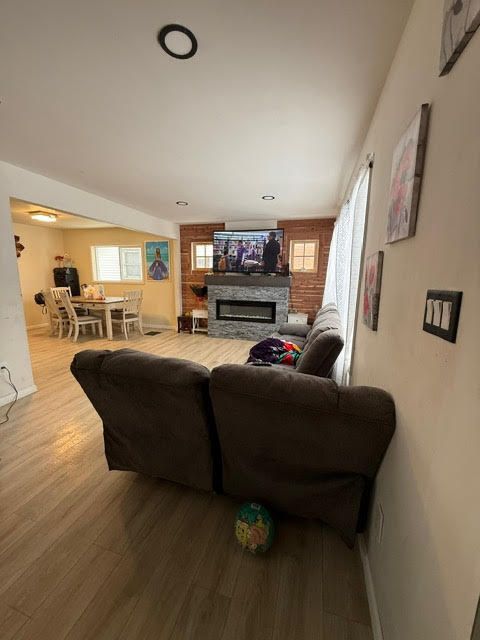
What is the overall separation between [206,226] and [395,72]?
15.3 ft

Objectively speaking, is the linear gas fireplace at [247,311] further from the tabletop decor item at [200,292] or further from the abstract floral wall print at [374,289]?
the abstract floral wall print at [374,289]

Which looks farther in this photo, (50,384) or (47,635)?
(50,384)

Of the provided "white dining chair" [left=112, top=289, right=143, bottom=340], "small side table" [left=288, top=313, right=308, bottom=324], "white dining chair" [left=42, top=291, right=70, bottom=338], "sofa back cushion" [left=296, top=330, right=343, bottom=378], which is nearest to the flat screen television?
"small side table" [left=288, top=313, right=308, bottom=324]

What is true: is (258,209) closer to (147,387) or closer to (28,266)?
(147,387)

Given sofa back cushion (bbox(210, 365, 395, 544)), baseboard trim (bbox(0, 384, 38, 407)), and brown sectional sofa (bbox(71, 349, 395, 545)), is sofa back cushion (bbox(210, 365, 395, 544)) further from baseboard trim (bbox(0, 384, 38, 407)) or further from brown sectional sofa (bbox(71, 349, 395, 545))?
baseboard trim (bbox(0, 384, 38, 407))

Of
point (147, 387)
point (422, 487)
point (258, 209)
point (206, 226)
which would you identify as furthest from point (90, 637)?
point (206, 226)

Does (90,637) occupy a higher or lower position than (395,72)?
lower

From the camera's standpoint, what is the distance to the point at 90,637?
3.14 ft

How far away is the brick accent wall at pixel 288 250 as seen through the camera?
5070 millimetres

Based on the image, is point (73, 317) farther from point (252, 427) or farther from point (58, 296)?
point (252, 427)

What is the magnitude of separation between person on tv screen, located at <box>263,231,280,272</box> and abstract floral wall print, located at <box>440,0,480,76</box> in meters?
→ 4.41

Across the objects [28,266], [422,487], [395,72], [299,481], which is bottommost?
[299,481]

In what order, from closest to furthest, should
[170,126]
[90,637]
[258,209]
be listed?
[90,637]
[170,126]
[258,209]

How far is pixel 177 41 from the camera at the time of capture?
1.24m
